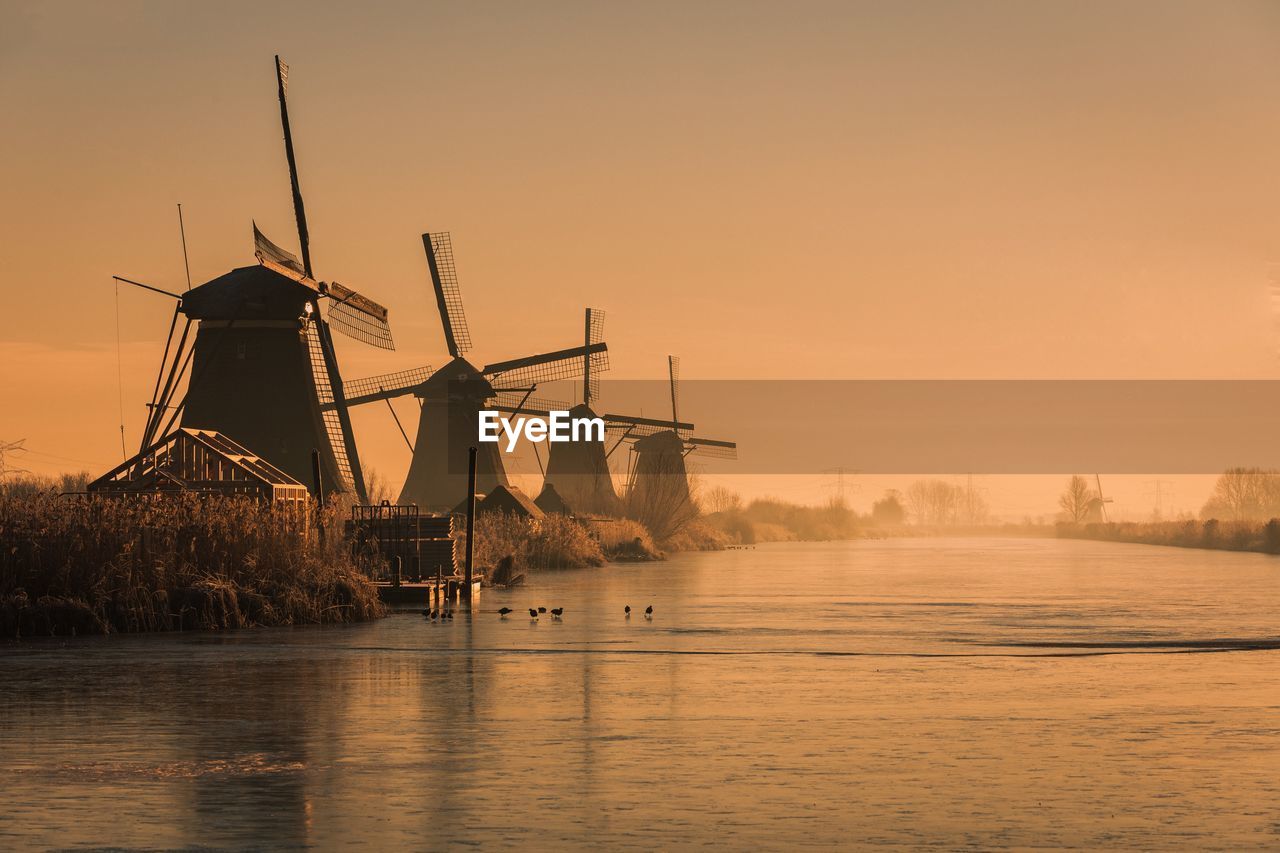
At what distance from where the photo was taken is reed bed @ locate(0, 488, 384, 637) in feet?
87.4

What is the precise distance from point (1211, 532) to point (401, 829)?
8835 cm

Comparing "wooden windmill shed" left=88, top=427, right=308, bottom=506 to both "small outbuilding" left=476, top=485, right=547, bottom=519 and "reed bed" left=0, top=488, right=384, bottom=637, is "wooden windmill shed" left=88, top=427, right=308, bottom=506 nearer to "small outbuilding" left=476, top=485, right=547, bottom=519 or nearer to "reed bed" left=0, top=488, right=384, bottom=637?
"reed bed" left=0, top=488, right=384, bottom=637

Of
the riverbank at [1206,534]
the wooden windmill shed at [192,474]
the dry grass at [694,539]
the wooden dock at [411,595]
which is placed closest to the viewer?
the wooden windmill shed at [192,474]

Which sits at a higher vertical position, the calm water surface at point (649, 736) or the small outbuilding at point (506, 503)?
the small outbuilding at point (506, 503)

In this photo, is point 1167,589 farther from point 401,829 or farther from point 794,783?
point 401,829

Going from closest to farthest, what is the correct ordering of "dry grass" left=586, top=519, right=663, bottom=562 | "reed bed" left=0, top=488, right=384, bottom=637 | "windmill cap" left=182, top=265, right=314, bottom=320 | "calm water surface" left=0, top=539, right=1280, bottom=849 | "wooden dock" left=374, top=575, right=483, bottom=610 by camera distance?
"calm water surface" left=0, top=539, right=1280, bottom=849, "reed bed" left=0, top=488, right=384, bottom=637, "wooden dock" left=374, top=575, right=483, bottom=610, "windmill cap" left=182, top=265, right=314, bottom=320, "dry grass" left=586, top=519, right=663, bottom=562

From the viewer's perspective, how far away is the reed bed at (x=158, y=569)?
26641mm

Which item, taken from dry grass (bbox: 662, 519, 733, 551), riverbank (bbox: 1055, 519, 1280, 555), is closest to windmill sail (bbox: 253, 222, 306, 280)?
dry grass (bbox: 662, 519, 733, 551)

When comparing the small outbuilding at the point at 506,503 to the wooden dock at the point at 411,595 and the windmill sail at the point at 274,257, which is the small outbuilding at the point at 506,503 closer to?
the windmill sail at the point at 274,257

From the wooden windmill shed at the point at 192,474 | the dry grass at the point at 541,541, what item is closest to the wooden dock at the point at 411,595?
the wooden windmill shed at the point at 192,474

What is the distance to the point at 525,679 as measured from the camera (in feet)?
68.3

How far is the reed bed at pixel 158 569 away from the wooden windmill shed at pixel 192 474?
3.64 meters

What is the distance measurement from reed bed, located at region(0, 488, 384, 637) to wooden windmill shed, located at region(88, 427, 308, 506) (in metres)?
3.64

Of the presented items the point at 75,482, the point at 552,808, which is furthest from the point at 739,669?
the point at 75,482
